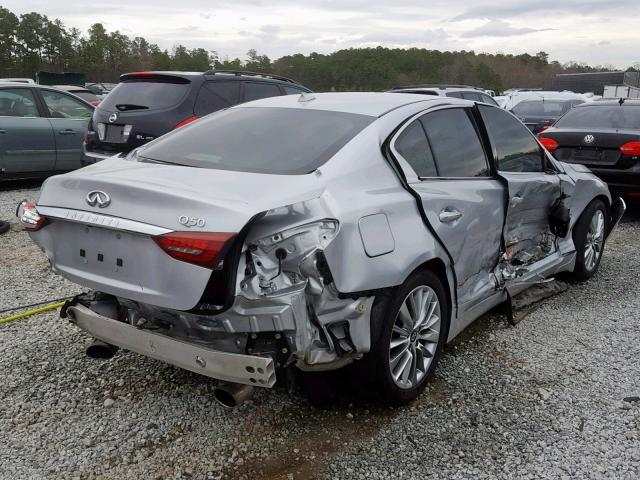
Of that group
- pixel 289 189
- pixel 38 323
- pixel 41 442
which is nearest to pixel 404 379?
pixel 289 189

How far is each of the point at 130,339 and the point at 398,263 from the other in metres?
1.30

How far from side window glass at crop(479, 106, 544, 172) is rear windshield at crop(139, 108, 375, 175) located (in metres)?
1.24

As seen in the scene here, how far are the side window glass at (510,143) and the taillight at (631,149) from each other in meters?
3.11

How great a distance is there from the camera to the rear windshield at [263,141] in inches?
118

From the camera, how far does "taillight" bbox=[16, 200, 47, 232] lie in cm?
292

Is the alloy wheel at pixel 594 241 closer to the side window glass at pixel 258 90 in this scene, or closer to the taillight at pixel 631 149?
the taillight at pixel 631 149

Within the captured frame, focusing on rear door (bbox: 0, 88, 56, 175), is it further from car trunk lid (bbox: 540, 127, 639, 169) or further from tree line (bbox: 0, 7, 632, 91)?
tree line (bbox: 0, 7, 632, 91)

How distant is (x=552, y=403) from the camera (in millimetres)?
3285

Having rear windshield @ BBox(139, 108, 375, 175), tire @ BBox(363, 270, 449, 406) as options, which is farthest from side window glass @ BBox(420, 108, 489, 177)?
tire @ BBox(363, 270, 449, 406)

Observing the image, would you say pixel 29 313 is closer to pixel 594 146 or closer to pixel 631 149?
pixel 594 146

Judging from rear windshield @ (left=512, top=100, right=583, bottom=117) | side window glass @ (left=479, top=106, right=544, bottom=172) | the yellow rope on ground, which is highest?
rear windshield @ (left=512, top=100, right=583, bottom=117)

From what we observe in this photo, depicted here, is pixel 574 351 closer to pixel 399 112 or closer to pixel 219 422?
pixel 399 112

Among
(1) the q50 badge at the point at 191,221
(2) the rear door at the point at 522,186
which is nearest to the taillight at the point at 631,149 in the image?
(2) the rear door at the point at 522,186

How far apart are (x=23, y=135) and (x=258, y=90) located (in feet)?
11.5
